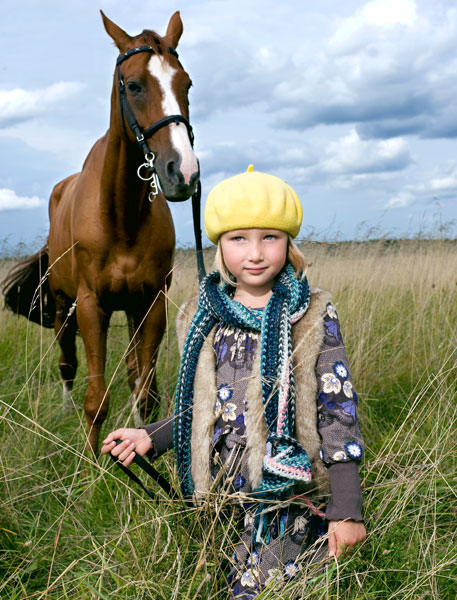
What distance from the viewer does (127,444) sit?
1791 millimetres

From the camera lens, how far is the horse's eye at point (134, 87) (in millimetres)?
3084

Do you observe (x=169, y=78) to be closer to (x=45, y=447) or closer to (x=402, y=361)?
(x=45, y=447)

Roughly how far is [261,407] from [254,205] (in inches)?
23.9

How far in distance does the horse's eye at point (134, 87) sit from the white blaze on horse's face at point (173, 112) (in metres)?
0.10

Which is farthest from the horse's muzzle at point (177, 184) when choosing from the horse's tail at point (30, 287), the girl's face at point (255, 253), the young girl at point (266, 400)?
the horse's tail at point (30, 287)

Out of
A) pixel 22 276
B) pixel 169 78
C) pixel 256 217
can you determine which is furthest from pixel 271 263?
pixel 22 276

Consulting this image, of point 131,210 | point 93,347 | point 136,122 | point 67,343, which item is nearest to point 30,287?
point 67,343

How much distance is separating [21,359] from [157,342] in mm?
1811

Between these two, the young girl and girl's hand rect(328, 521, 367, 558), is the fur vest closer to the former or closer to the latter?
the young girl

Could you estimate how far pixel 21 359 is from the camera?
479 centimetres

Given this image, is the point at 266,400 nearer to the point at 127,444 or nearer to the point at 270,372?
the point at 270,372

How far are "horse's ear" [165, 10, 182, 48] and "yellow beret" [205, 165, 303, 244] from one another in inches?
76.8

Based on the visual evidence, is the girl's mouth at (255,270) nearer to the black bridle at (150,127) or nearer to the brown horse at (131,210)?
the black bridle at (150,127)

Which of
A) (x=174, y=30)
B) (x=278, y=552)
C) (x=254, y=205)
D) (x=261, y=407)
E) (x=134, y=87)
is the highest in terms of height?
(x=174, y=30)
